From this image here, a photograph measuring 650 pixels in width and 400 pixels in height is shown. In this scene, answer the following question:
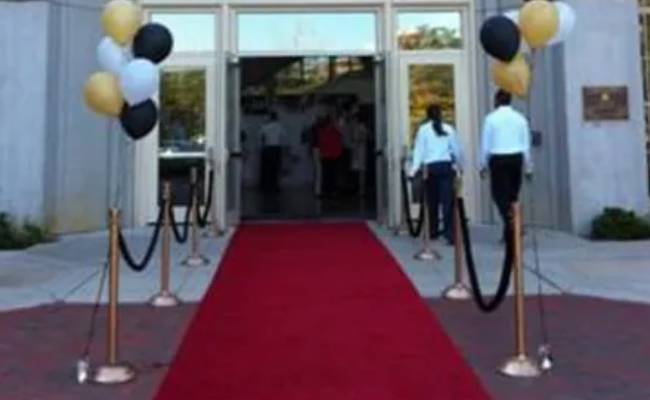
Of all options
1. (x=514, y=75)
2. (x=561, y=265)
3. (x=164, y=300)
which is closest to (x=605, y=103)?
(x=561, y=265)

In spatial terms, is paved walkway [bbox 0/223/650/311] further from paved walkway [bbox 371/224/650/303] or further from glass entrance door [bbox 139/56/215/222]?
glass entrance door [bbox 139/56/215/222]

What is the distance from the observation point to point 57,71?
13.4 meters

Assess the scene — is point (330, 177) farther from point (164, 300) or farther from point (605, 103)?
point (164, 300)

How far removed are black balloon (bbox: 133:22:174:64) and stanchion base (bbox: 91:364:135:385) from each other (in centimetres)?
212

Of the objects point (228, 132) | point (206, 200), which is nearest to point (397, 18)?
point (228, 132)

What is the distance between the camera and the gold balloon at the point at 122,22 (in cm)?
616

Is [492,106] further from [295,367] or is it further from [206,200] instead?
[295,367]

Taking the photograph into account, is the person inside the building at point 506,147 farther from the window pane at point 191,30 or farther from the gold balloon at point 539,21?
the window pane at point 191,30

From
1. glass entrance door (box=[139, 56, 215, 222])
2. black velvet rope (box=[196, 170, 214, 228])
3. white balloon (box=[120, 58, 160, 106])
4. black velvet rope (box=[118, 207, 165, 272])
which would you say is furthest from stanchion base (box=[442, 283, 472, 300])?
glass entrance door (box=[139, 56, 215, 222])

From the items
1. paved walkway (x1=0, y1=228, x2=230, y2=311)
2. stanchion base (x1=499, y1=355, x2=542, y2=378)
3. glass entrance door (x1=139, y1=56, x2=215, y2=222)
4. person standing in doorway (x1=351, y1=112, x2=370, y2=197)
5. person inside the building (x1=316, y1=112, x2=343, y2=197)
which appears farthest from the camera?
person standing in doorway (x1=351, y1=112, x2=370, y2=197)

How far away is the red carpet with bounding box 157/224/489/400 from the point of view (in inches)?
211

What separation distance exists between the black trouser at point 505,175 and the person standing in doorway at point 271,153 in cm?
Result: 1058

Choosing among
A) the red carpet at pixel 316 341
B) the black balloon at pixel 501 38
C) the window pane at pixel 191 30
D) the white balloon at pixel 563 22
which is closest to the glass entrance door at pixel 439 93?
the window pane at pixel 191 30

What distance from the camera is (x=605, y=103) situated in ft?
42.6
